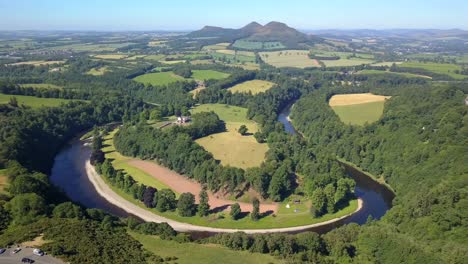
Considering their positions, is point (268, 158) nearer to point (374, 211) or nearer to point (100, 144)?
point (374, 211)

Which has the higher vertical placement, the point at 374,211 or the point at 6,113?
the point at 6,113

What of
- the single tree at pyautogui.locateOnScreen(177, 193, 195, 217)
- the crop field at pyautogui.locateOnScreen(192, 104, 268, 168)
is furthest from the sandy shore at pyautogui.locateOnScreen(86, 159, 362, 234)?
the crop field at pyautogui.locateOnScreen(192, 104, 268, 168)

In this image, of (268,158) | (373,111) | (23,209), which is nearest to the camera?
(23,209)

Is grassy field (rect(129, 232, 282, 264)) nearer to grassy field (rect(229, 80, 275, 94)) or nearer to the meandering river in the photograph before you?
the meandering river

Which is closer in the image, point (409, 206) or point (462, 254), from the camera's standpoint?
point (462, 254)

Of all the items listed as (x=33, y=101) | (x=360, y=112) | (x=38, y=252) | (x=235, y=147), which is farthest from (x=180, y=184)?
(x=33, y=101)

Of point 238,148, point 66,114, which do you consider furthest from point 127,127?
point 238,148
